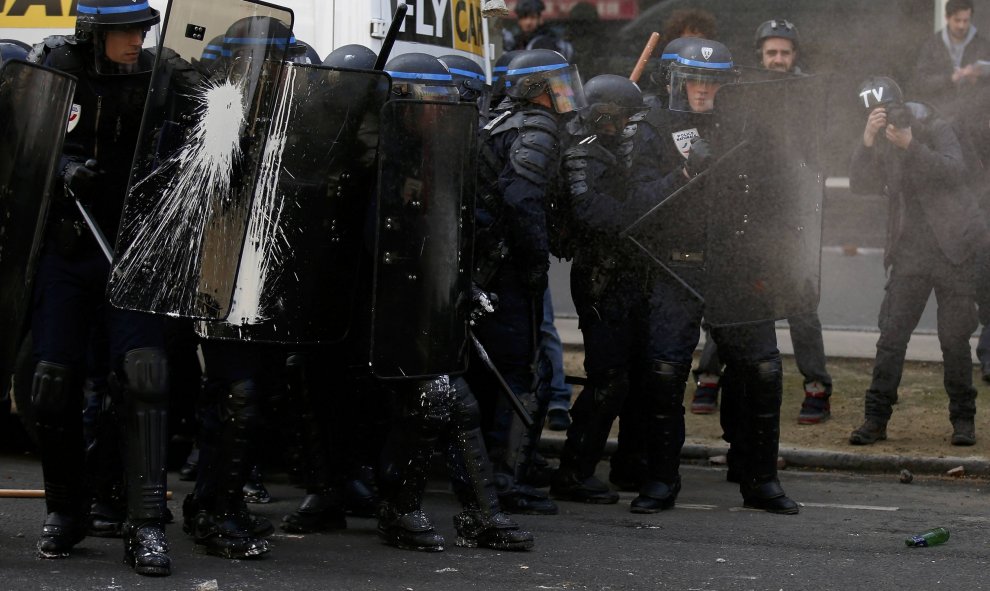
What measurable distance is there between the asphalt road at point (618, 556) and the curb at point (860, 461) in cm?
66

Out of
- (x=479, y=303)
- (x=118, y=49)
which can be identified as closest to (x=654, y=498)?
(x=479, y=303)

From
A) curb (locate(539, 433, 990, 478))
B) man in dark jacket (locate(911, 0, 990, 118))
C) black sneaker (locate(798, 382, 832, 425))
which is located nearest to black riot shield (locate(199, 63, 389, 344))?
curb (locate(539, 433, 990, 478))

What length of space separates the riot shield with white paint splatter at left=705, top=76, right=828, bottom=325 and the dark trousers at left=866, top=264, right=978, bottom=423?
1.68 meters

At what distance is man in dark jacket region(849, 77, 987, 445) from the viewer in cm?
792

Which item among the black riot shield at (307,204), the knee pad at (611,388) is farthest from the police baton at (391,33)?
the knee pad at (611,388)

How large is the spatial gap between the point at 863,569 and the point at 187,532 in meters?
2.32

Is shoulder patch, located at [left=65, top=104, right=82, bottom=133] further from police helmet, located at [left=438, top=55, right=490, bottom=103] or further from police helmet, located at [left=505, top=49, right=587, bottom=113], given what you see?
police helmet, located at [left=438, top=55, right=490, bottom=103]

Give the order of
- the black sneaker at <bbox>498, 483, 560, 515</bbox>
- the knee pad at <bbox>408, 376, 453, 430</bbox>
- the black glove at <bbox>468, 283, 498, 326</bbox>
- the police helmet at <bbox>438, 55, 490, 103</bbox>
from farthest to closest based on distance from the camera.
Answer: the police helmet at <bbox>438, 55, 490, 103</bbox> → the black sneaker at <bbox>498, 483, 560, 515</bbox> → the black glove at <bbox>468, 283, 498, 326</bbox> → the knee pad at <bbox>408, 376, 453, 430</bbox>

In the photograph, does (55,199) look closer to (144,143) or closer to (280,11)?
(144,143)

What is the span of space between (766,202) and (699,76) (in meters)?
0.63

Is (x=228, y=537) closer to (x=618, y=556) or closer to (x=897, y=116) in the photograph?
(x=618, y=556)

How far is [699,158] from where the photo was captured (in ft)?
21.0

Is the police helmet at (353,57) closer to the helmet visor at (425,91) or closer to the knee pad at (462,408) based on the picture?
the helmet visor at (425,91)

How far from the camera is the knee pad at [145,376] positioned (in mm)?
5223
